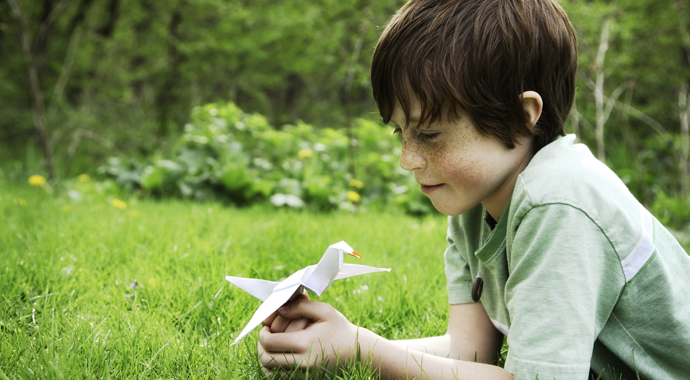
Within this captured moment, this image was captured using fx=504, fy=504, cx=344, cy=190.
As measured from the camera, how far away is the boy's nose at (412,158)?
3.67ft

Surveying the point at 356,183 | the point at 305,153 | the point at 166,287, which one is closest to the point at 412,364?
Answer: the point at 166,287

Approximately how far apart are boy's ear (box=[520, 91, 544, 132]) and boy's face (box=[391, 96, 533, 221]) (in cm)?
5

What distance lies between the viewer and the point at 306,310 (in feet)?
3.70

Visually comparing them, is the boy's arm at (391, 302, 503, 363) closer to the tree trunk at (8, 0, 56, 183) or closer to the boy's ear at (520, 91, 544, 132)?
the boy's ear at (520, 91, 544, 132)

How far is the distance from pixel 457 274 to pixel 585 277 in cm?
57

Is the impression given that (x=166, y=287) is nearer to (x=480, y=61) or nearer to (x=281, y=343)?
(x=281, y=343)

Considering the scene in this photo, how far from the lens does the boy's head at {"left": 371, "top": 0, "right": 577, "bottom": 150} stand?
1045mm

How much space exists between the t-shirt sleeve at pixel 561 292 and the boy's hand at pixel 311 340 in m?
0.37

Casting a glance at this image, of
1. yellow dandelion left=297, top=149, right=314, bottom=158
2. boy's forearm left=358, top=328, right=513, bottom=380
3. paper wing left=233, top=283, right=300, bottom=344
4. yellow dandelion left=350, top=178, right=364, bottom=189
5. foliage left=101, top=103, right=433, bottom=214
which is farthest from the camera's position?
yellow dandelion left=297, top=149, right=314, bottom=158

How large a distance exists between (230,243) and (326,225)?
80 cm

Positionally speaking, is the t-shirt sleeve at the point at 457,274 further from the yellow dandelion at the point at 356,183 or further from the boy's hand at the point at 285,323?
the yellow dandelion at the point at 356,183

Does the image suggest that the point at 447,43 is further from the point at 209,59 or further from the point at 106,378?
the point at 209,59

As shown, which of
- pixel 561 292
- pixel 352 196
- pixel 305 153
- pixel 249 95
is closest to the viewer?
pixel 561 292

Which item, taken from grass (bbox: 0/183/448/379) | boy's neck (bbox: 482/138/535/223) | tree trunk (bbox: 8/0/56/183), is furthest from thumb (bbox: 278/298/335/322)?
tree trunk (bbox: 8/0/56/183)
